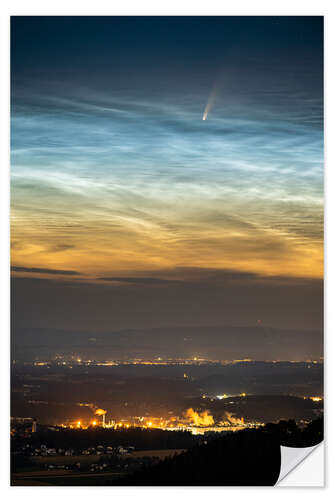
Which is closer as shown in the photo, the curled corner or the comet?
the curled corner

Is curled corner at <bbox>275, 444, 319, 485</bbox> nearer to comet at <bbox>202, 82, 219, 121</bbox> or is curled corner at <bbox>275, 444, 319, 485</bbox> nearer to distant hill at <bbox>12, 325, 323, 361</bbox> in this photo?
distant hill at <bbox>12, 325, 323, 361</bbox>

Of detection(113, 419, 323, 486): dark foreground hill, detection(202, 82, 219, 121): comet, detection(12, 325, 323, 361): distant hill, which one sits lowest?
detection(113, 419, 323, 486): dark foreground hill

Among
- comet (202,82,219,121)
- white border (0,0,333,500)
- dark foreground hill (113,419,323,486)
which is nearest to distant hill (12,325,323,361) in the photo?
white border (0,0,333,500)

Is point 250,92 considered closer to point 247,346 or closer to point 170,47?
point 170,47

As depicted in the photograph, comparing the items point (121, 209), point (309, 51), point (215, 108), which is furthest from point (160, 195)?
point (309, 51)
